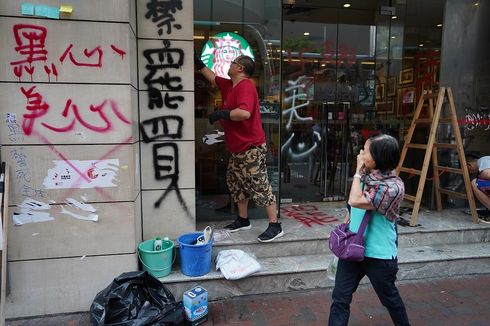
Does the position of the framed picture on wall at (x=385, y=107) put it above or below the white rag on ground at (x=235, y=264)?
above

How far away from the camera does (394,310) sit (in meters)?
2.61

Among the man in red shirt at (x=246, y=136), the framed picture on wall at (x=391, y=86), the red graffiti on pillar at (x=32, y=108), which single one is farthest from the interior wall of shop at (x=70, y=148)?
the framed picture on wall at (x=391, y=86)

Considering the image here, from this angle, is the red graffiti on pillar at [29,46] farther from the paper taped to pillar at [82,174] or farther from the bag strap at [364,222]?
the bag strap at [364,222]

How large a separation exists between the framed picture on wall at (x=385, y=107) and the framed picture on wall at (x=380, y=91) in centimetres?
11

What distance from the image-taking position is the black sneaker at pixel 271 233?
4.06m

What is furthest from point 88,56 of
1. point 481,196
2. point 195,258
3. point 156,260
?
point 481,196

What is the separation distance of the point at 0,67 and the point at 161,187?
5.70 ft

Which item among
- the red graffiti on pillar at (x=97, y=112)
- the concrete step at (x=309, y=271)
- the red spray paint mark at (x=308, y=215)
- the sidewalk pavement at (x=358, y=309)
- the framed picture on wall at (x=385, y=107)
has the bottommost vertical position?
the sidewalk pavement at (x=358, y=309)

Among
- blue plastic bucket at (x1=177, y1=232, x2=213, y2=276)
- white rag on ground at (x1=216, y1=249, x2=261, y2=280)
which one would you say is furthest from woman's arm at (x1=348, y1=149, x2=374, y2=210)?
blue plastic bucket at (x1=177, y1=232, x2=213, y2=276)

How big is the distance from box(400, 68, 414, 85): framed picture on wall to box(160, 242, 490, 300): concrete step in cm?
304

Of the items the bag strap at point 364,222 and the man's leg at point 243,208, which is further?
the man's leg at point 243,208

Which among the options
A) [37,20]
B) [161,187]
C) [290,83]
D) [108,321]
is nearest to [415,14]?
[290,83]

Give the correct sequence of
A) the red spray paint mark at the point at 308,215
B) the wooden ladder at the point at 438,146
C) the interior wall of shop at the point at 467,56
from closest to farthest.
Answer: the wooden ladder at the point at 438,146 < the red spray paint mark at the point at 308,215 < the interior wall of shop at the point at 467,56

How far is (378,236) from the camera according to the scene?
8.27 ft
